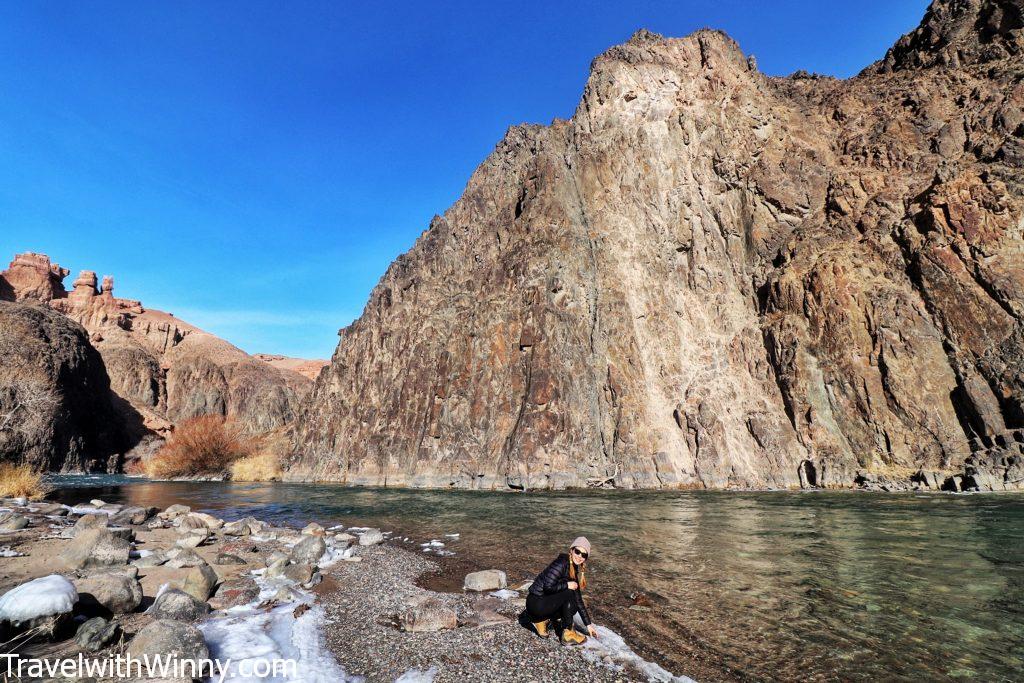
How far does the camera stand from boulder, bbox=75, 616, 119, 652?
259 inches

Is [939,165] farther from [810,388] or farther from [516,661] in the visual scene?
[516,661]

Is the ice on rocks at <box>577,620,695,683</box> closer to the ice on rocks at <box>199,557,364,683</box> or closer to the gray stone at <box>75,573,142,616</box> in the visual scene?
the ice on rocks at <box>199,557,364,683</box>

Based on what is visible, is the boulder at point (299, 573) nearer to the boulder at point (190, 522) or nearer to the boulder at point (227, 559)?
the boulder at point (227, 559)

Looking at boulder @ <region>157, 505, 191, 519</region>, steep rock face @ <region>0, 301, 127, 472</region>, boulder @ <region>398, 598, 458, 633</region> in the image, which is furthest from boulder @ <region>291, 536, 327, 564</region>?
steep rock face @ <region>0, 301, 127, 472</region>

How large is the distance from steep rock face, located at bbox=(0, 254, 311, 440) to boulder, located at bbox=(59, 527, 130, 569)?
100809 mm

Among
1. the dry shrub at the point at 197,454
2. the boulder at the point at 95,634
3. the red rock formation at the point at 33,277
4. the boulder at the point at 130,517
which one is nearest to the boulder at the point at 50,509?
the boulder at the point at 130,517

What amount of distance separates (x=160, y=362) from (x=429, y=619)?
148066mm

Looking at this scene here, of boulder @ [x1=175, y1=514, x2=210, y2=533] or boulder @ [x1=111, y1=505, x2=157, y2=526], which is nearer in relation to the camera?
boulder @ [x1=175, y1=514, x2=210, y2=533]

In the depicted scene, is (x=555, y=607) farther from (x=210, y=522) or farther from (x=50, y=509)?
(x=50, y=509)

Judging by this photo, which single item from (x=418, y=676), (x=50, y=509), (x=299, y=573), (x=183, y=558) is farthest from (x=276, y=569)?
(x=50, y=509)

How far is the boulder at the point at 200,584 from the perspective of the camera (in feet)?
31.6

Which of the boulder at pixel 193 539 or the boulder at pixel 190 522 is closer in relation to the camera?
the boulder at pixel 193 539

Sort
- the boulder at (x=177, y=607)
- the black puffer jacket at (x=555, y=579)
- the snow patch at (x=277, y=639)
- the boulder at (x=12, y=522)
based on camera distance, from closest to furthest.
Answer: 1. the snow patch at (x=277, y=639)
2. the boulder at (x=177, y=607)
3. the black puffer jacket at (x=555, y=579)
4. the boulder at (x=12, y=522)

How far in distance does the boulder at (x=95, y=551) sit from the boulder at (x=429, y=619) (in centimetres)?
807
